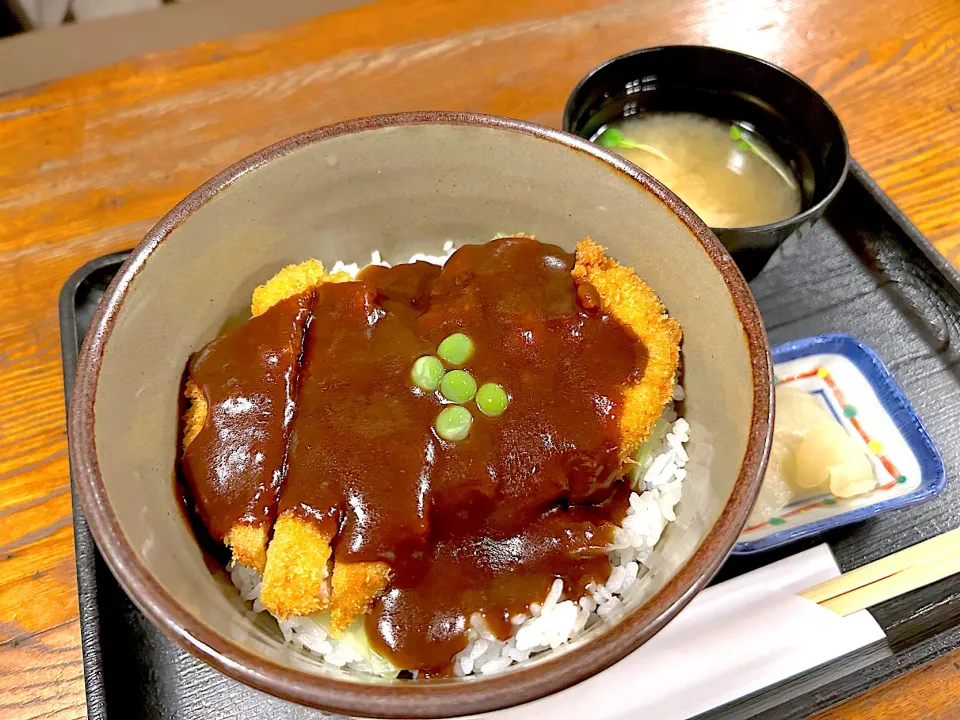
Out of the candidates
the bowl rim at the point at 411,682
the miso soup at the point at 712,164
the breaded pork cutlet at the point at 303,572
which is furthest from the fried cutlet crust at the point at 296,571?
the miso soup at the point at 712,164

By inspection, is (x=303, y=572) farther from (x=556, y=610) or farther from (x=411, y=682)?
(x=556, y=610)

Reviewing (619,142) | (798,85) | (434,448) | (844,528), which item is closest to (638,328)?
(434,448)

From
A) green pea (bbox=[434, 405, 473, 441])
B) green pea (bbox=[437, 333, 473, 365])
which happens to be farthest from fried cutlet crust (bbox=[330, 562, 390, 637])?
green pea (bbox=[437, 333, 473, 365])

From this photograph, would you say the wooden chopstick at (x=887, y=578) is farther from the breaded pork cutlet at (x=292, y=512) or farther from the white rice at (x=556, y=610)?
the breaded pork cutlet at (x=292, y=512)

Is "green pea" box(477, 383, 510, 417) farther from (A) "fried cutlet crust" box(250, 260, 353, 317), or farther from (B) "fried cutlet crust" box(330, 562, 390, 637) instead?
(A) "fried cutlet crust" box(250, 260, 353, 317)

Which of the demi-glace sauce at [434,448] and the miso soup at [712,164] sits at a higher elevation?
the miso soup at [712,164]

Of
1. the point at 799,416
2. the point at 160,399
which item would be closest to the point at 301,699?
the point at 160,399
